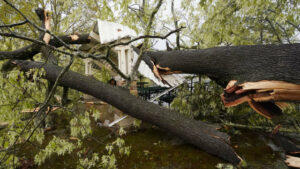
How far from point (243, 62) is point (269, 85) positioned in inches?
23.9

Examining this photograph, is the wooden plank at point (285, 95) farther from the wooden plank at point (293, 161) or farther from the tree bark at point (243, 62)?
the wooden plank at point (293, 161)

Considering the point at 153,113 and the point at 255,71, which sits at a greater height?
the point at 255,71

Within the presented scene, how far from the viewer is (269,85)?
208cm

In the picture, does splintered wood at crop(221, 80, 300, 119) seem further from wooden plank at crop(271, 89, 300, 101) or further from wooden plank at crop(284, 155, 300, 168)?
wooden plank at crop(284, 155, 300, 168)

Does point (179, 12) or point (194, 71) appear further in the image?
point (179, 12)

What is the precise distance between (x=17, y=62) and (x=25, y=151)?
2355 mm

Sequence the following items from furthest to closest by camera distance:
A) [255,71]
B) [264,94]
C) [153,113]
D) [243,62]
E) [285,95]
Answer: [153,113] < [243,62] < [255,71] < [264,94] < [285,95]

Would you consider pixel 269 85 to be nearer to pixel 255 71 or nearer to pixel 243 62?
pixel 255 71

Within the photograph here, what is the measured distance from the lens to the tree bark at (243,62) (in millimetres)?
2053

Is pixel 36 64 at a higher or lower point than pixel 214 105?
higher

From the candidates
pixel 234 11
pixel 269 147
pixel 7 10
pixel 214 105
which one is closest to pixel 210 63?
pixel 214 105

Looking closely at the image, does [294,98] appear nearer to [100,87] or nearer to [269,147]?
[269,147]

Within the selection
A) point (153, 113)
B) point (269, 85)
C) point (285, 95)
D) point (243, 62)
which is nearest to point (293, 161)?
point (285, 95)

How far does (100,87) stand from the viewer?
3662 mm
